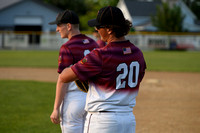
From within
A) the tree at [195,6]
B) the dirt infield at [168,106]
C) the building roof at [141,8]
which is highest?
the tree at [195,6]

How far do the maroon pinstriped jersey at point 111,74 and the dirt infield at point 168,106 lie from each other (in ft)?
11.7

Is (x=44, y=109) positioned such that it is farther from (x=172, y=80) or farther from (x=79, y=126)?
(x=172, y=80)

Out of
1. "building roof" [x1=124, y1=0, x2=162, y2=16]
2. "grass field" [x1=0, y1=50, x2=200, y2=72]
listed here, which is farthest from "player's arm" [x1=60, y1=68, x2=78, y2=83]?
"building roof" [x1=124, y1=0, x2=162, y2=16]

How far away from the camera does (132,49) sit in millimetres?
2605

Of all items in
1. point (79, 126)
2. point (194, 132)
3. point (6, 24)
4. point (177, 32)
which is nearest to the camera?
point (79, 126)

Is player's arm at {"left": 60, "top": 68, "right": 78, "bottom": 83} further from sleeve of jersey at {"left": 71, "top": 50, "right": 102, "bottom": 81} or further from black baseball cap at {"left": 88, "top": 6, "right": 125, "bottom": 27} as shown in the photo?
black baseball cap at {"left": 88, "top": 6, "right": 125, "bottom": 27}

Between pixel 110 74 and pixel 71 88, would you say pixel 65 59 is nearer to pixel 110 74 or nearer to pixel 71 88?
pixel 71 88

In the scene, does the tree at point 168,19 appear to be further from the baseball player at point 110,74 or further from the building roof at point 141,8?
the baseball player at point 110,74

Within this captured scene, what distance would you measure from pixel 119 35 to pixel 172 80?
11.7 meters

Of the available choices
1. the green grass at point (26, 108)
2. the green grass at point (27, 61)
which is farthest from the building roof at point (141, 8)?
the green grass at point (26, 108)

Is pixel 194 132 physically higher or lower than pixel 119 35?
lower

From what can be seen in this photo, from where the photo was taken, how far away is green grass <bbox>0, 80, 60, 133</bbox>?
6055mm

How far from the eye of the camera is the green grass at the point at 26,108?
605 centimetres

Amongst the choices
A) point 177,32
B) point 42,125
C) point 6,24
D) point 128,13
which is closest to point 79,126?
point 42,125
